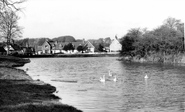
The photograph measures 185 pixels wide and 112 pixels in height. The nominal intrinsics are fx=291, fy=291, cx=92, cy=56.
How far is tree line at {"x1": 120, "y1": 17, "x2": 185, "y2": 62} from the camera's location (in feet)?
222

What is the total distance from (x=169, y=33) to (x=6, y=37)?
1570 inches

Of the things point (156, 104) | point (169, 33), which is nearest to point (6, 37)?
point (169, 33)

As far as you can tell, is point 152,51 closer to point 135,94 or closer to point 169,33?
point 169,33

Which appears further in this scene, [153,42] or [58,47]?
[58,47]

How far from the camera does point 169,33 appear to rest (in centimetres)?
6962

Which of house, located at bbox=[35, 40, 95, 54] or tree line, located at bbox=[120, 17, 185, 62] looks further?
house, located at bbox=[35, 40, 95, 54]

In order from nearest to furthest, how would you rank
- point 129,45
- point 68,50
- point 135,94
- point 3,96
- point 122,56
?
point 3,96
point 135,94
point 129,45
point 122,56
point 68,50

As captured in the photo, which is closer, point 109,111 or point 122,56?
point 109,111

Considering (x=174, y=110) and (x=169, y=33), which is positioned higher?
(x=169, y=33)

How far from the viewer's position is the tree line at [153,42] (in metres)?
67.8

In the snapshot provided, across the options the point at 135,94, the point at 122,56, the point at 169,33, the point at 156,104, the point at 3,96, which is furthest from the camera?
the point at 122,56

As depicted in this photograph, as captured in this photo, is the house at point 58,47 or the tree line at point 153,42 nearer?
the tree line at point 153,42

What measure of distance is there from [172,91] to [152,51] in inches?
2016

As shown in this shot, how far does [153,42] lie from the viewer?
7212 centimetres
